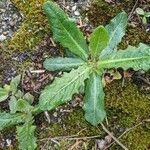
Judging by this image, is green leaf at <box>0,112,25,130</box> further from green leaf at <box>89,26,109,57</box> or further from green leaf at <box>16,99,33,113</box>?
green leaf at <box>89,26,109,57</box>

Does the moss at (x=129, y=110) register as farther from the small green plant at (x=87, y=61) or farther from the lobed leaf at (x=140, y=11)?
the lobed leaf at (x=140, y=11)

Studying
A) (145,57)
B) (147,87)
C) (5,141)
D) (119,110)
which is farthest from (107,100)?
(5,141)

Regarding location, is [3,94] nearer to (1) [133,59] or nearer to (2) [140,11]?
(1) [133,59]

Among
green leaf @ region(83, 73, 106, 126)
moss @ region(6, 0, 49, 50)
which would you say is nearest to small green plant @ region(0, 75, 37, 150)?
moss @ region(6, 0, 49, 50)

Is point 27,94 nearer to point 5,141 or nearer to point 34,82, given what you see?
point 34,82

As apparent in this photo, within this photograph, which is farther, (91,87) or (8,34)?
(8,34)

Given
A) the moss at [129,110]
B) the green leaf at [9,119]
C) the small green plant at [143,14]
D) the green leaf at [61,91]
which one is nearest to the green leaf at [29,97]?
the green leaf at [9,119]
